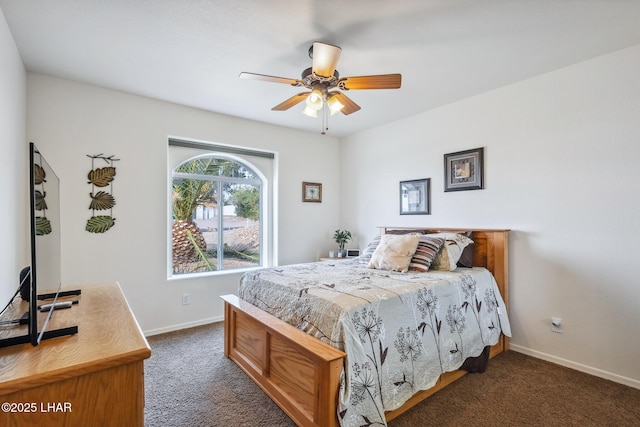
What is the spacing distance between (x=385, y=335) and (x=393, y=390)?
12.1 inches

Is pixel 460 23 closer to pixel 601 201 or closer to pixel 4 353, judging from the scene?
pixel 601 201

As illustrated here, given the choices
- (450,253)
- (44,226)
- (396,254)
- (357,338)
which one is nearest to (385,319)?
(357,338)

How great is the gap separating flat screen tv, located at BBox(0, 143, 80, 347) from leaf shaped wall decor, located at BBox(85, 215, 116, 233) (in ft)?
4.27

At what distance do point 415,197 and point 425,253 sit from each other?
1141 millimetres

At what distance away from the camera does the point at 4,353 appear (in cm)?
96

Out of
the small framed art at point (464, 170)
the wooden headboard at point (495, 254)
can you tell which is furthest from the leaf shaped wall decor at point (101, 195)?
the wooden headboard at point (495, 254)

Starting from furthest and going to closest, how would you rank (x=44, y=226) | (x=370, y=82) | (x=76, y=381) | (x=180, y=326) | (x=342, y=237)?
(x=342, y=237)
(x=180, y=326)
(x=370, y=82)
(x=44, y=226)
(x=76, y=381)

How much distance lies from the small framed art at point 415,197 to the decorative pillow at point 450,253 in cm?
74

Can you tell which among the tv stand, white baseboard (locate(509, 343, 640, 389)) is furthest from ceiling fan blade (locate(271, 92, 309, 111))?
white baseboard (locate(509, 343, 640, 389))

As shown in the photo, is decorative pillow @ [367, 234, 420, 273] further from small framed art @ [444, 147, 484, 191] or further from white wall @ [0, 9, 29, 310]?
white wall @ [0, 9, 29, 310]

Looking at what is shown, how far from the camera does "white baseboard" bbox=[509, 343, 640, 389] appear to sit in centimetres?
223

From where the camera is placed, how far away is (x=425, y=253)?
269 centimetres

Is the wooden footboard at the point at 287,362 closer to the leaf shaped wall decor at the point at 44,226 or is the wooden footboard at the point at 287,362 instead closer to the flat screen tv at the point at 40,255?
the flat screen tv at the point at 40,255

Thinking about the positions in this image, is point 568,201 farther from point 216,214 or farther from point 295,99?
point 216,214
